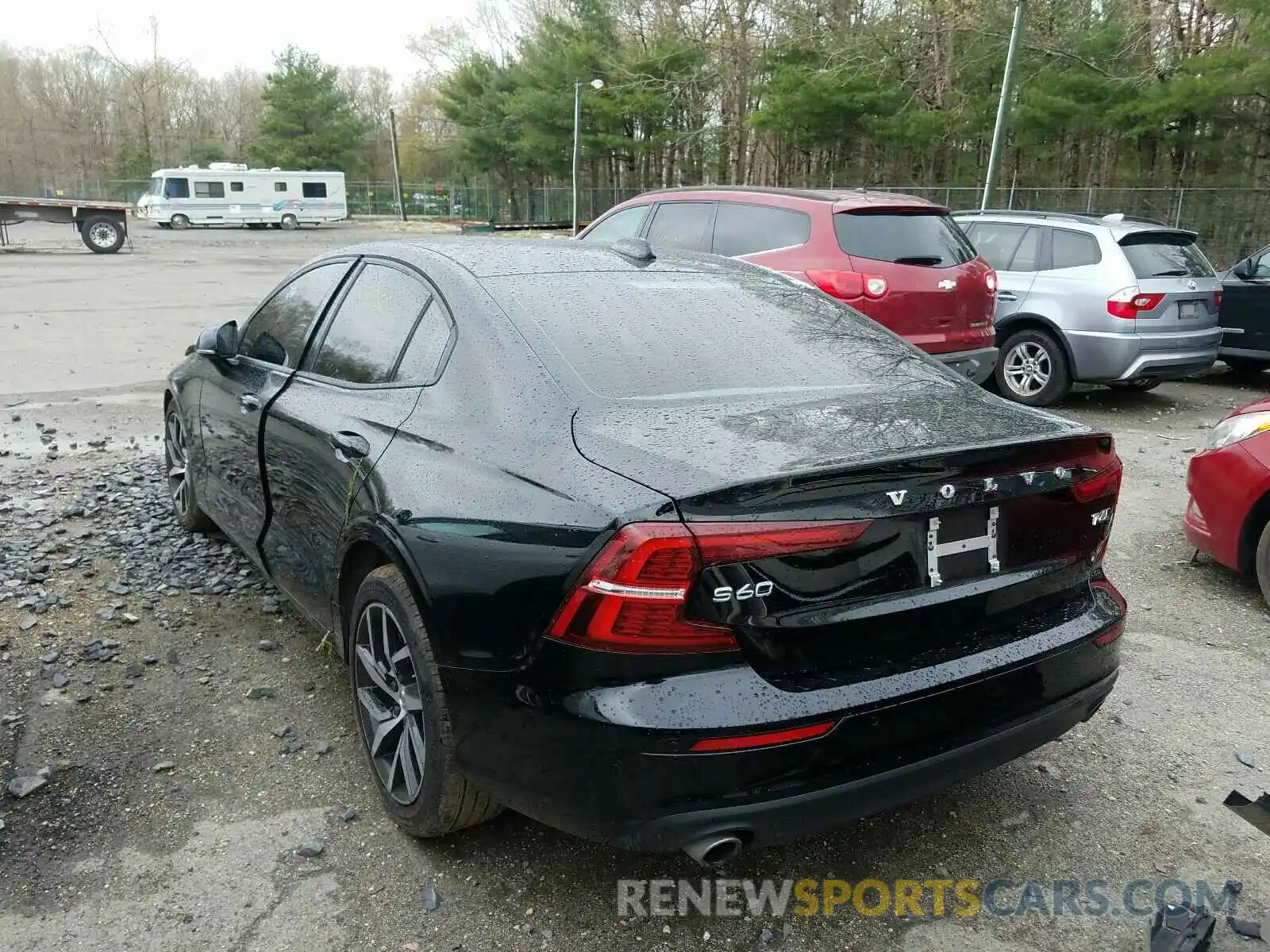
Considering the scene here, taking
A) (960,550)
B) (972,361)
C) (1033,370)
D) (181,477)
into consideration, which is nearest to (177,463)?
(181,477)

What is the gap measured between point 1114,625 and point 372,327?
2425mm

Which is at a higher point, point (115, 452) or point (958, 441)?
point (958, 441)

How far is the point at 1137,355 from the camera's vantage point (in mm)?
8562

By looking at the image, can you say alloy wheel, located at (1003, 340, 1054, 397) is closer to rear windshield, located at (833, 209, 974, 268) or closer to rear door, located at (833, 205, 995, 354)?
rear door, located at (833, 205, 995, 354)

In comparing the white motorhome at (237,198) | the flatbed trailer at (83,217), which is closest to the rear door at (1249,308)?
the flatbed trailer at (83,217)

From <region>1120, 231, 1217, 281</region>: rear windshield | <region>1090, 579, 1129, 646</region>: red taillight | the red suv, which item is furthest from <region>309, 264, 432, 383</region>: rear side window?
<region>1120, 231, 1217, 281</region>: rear windshield

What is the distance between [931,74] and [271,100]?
43471 mm

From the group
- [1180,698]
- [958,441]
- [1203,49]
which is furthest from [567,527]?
[1203,49]

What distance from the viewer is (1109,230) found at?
28.8ft

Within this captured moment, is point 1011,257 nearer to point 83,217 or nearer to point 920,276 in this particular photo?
point 920,276

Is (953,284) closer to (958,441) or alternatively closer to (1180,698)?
(1180,698)

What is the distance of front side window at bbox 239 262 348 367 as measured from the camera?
145 inches

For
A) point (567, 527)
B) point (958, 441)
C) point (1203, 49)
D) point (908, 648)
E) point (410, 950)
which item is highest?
point (1203, 49)

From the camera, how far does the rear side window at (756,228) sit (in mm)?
7498
